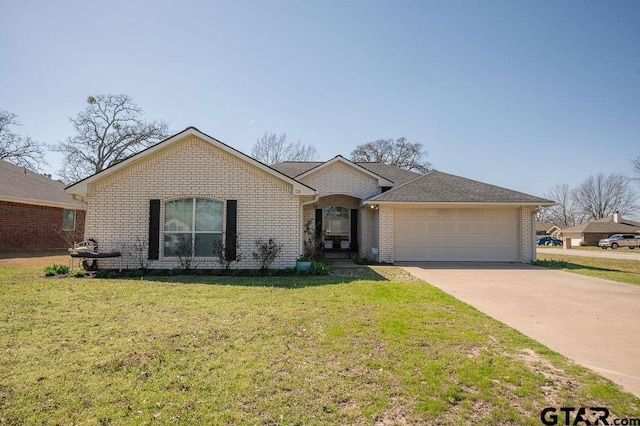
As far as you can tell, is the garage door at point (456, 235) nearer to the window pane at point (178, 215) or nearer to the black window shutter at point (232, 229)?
the black window shutter at point (232, 229)

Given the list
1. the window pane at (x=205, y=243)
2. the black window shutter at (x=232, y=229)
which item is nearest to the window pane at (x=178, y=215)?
the window pane at (x=205, y=243)

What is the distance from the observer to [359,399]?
3045 millimetres

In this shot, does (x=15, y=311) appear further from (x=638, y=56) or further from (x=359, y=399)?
(x=638, y=56)

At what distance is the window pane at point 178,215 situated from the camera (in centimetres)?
1104

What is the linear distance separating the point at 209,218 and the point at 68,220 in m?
15.0

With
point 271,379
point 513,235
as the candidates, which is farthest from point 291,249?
point 513,235

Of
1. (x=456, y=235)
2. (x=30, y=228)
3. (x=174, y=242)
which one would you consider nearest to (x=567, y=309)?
(x=456, y=235)

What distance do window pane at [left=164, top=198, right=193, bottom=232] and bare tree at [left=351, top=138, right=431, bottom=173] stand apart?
29.2 metres

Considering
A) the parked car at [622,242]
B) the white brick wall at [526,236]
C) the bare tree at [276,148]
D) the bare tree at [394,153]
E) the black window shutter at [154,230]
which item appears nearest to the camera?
the black window shutter at [154,230]

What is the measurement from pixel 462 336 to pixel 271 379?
9.29 feet

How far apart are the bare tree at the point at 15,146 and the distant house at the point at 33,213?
45.7ft

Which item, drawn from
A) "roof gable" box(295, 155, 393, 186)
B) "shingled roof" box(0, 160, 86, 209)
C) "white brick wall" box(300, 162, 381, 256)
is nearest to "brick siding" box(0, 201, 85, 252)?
"shingled roof" box(0, 160, 86, 209)

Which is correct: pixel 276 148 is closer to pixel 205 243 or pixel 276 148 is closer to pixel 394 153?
pixel 394 153

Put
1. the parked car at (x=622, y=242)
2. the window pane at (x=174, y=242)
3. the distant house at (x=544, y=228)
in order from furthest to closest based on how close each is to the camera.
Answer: the distant house at (x=544, y=228) → the parked car at (x=622, y=242) → the window pane at (x=174, y=242)
